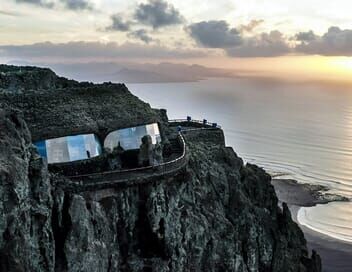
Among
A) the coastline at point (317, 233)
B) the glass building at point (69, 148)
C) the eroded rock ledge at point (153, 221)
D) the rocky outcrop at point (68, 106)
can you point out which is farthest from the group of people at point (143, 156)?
the coastline at point (317, 233)

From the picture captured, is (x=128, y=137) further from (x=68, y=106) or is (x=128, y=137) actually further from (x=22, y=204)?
(x=22, y=204)

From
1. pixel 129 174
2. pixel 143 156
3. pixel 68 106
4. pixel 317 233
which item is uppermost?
pixel 68 106

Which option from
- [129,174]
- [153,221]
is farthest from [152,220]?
[129,174]

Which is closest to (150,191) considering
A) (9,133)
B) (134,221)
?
(134,221)

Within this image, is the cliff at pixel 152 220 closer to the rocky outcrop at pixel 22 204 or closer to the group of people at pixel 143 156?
the rocky outcrop at pixel 22 204

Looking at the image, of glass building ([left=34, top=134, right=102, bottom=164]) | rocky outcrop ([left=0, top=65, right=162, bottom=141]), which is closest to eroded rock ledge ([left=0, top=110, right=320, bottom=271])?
glass building ([left=34, top=134, right=102, bottom=164])

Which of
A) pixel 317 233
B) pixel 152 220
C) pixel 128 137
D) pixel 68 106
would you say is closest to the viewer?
pixel 152 220
